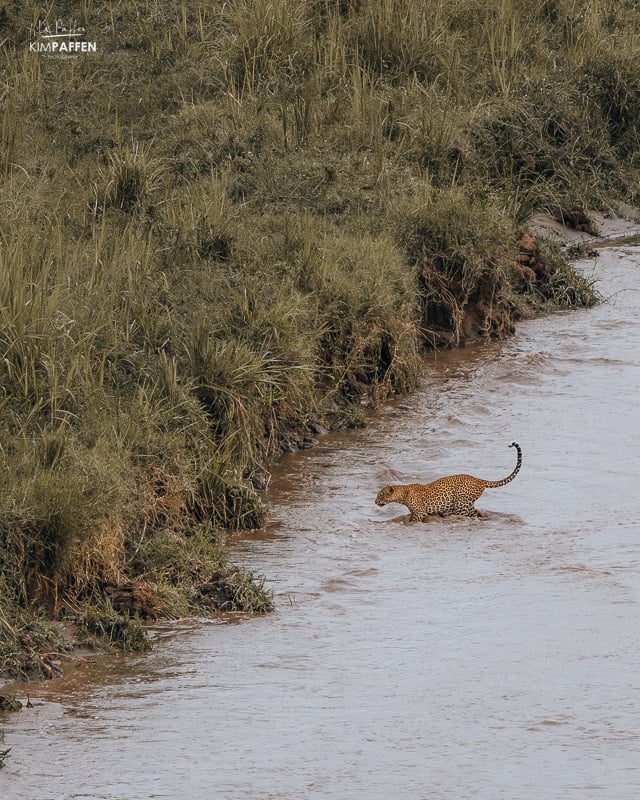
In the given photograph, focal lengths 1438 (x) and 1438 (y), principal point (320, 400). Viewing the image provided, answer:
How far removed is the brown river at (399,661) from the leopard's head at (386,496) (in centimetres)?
10

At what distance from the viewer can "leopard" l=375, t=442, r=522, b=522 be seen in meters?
6.92

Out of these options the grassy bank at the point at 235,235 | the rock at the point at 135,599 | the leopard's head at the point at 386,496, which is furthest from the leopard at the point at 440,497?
the rock at the point at 135,599

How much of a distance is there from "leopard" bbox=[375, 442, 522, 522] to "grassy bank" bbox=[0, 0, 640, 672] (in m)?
0.72

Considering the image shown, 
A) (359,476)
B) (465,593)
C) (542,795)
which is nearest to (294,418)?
(359,476)

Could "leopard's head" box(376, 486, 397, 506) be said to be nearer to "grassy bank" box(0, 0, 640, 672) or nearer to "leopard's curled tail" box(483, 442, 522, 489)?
"leopard's curled tail" box(483, 442, 522, 489)

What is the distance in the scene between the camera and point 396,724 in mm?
4824

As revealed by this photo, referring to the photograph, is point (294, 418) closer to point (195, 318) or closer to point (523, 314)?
point (195, 318)

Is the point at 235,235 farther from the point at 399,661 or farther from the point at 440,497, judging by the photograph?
the point at 399,661
